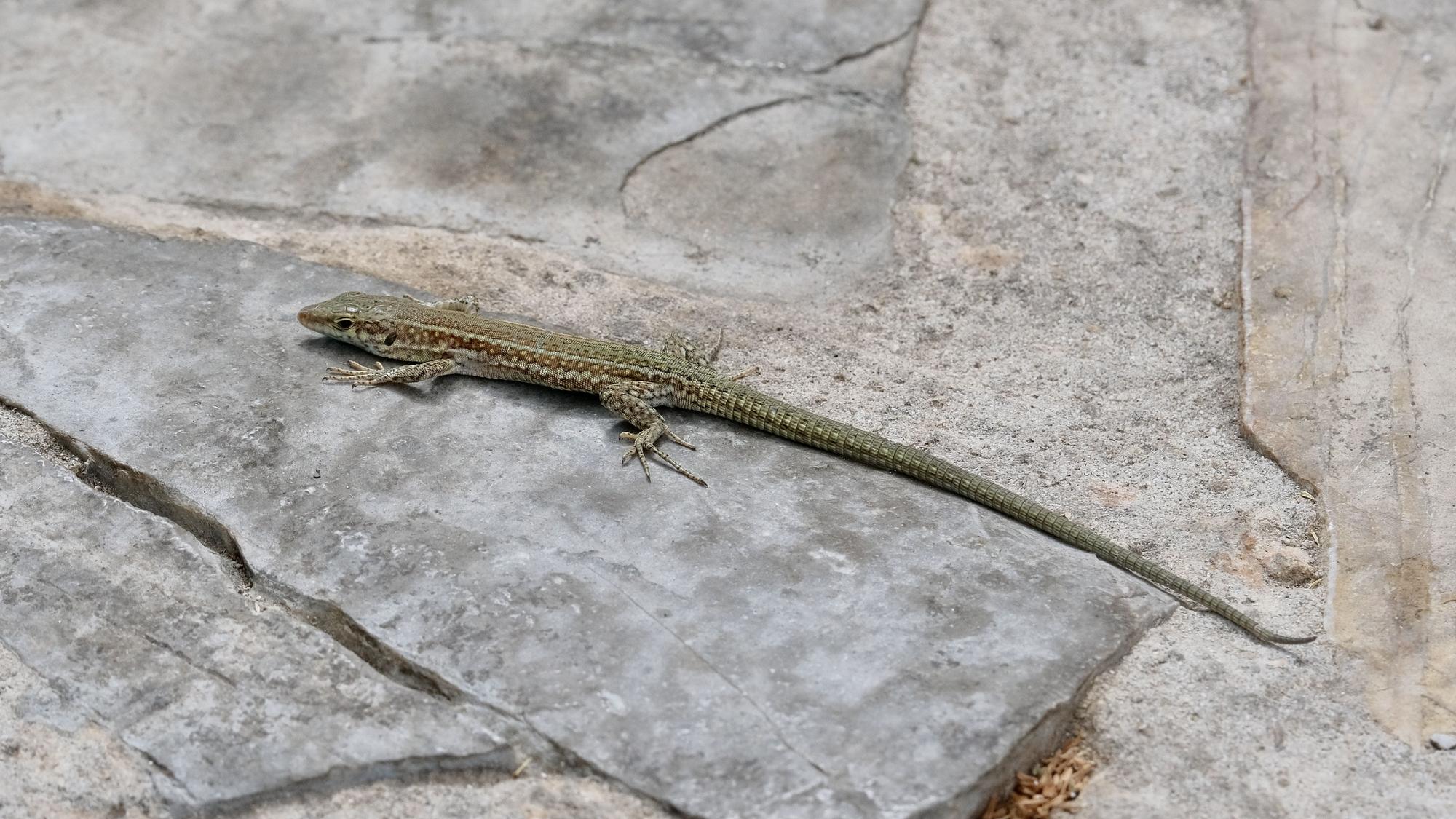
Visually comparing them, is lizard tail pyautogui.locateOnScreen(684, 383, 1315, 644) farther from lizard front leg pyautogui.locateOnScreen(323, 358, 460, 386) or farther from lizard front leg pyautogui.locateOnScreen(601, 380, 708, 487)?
lizard front leg pyautogui.locateOnScreen(323, 358, 460, 386)

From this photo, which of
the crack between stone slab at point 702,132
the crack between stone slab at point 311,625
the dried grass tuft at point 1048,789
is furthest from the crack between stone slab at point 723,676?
the crack between stone slab at point 702,132

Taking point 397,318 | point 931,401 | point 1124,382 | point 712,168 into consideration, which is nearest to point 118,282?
point 397,318

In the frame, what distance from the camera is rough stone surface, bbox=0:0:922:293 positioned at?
621 cm

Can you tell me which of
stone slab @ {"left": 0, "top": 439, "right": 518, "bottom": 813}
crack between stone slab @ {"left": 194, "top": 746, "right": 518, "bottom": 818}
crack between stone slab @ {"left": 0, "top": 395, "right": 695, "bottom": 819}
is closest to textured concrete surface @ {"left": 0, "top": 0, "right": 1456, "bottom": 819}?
stone slab @ {"left": 0, "top": 439, "right": 518, "bottom": 813}

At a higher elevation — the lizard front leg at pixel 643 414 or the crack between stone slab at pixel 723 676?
the crack between stone slab at pixel 723 676

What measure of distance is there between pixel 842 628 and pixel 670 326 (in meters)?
2.05

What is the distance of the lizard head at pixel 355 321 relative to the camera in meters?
5.14

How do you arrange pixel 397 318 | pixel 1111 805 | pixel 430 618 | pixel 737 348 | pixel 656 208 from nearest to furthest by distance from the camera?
pixel 1111 805 → pixel 430 618 → pixel 397 318 → pixel 737 348 → pixel 656 208

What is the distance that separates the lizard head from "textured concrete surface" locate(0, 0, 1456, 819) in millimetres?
693

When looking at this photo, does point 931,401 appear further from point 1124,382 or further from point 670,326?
point 670,326

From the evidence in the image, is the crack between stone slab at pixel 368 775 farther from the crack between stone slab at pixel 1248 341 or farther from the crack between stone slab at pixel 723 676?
the crack between stone slab at pixel 1248 341

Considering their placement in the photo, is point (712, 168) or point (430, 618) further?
point (712, 168)

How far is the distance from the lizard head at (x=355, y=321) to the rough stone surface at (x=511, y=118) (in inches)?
40.9

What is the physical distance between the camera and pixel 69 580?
13.6 feet
